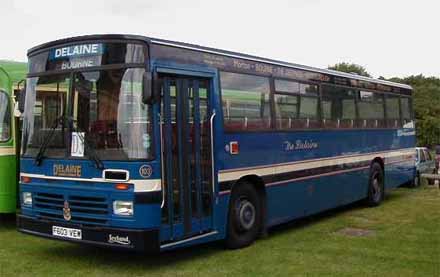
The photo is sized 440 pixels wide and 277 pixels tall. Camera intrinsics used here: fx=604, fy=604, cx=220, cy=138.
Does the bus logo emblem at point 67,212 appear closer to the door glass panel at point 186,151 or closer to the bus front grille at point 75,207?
the bus front grille at point 75,207

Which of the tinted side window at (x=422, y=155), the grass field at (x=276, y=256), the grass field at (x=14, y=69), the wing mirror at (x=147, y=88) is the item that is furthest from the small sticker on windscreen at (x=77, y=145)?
the tinted side window at (x=422, y=155)

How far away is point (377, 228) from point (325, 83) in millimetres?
3021

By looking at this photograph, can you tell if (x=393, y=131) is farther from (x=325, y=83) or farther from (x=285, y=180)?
(x=285, y=180)

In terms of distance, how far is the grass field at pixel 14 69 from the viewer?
35.1 ft

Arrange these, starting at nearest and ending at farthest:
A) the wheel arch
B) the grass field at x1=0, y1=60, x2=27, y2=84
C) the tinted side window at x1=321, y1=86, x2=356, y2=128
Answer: the wheel arch
the grass field at x1=0, y1=60, x2=27, y2=84
the tinted side window at x1=321, y1=86, x2=356, y2=128

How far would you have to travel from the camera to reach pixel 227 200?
8828 mm

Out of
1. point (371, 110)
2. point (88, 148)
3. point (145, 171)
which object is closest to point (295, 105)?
point (371, 110)

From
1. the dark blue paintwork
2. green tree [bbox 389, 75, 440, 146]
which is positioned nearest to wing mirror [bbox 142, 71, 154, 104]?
the dark blue paintwork

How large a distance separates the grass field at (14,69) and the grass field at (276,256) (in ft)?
8.97

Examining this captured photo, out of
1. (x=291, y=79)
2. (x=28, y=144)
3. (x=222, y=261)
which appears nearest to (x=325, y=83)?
(x=291, y=79)

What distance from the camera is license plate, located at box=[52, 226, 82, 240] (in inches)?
301

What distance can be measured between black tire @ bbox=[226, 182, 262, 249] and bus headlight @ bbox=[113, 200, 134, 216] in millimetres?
2062

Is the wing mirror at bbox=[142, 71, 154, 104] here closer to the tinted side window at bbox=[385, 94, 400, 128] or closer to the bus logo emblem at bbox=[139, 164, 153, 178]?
the bus logo emblem at bbox=[139, 164, 153, 178]

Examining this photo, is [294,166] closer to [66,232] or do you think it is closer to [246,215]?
[246,215]
